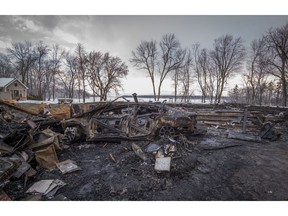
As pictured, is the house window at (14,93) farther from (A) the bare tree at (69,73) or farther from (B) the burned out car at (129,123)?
(B) the burned out car at (129,123)

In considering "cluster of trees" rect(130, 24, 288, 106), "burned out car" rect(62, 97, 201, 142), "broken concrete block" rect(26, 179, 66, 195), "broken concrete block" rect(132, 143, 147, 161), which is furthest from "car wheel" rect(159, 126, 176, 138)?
"cluster of trees" rect(130, 24, 288, 106)

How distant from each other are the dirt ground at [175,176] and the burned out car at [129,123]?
0.38 m

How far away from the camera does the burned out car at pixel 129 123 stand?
16.0 feet

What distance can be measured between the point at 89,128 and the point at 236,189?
4.00 metres

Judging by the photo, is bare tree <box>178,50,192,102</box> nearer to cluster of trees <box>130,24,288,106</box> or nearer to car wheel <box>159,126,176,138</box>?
cluster of trees <box>130,24,288,106</box>

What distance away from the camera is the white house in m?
23.5

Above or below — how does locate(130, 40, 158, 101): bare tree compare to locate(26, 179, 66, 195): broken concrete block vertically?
above

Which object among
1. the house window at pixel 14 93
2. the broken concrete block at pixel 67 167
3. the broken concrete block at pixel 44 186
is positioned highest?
the house window at pixel 14 93

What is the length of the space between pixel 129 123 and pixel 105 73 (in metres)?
23.6

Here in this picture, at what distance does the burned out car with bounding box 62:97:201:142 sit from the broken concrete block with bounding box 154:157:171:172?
1.34 m

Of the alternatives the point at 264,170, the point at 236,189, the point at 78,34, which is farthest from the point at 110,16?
the point at 264,170

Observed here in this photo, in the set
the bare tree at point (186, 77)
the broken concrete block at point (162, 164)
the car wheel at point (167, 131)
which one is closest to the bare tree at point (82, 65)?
the bare tree at point (186, 77)

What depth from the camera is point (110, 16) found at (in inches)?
150

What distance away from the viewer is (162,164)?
3.32m
